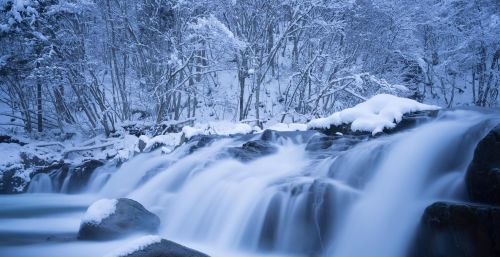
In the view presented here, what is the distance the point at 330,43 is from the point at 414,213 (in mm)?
13817

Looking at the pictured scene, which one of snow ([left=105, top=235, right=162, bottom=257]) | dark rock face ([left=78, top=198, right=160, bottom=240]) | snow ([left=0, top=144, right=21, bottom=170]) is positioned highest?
snow ([left=105, top=235, right=162, bottom=257])

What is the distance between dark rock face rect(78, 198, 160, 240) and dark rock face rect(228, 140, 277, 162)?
8.10 ft

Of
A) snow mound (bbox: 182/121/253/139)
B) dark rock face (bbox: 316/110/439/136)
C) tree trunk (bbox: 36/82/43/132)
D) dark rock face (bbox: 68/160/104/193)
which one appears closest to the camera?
dark rock face (bbox: 316/110/439/136)

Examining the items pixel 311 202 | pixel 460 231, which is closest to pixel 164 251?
pixel 311 202

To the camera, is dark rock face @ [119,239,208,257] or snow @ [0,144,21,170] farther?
snow @ [0,144,21,170]

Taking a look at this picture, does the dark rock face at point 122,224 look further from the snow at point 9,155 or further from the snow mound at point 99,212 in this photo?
the snow at point 9,155

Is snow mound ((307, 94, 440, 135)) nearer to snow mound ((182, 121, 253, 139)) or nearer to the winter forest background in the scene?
snow mound ((182, 121, 253, 139))

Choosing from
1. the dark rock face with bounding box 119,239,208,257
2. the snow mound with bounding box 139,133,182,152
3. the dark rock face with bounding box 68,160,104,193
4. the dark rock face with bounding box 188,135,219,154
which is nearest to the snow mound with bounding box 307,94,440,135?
the dark rock face with bounding box 188,135,219,154

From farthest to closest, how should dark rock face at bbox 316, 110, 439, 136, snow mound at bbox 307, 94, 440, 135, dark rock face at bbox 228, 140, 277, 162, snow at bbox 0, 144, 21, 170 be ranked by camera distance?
snow at bbox 0, 144, 21, 170, dark rock face at bbox 228, 140, 277, 162, snow mound at bbox 307, 94, 440, 135, dark rock face at bbox 316, 110, 439, 136

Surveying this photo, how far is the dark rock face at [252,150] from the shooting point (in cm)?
765

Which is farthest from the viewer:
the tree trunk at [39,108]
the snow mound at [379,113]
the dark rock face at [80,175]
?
the tree trunk at [39,108]

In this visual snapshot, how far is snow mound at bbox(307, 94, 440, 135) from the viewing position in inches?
271

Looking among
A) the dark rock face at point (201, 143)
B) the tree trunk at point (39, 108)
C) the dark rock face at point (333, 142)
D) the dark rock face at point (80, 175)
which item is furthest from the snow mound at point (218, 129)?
the tree trunk at point (39, 108)

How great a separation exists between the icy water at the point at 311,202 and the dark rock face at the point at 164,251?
121cm
